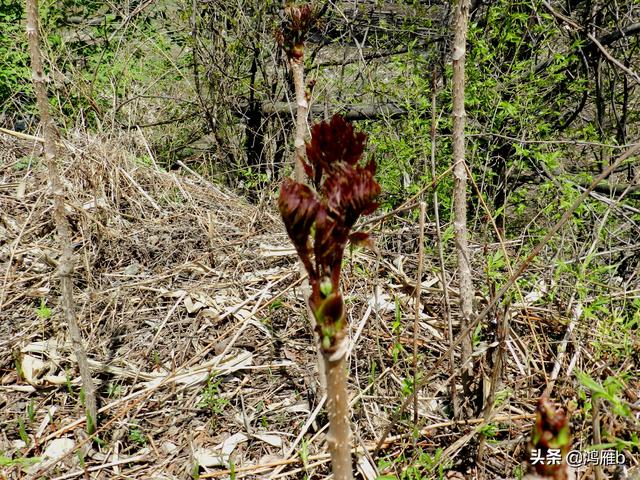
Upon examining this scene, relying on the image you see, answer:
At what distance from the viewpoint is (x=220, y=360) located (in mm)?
2598

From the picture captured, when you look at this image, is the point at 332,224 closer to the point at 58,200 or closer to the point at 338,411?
the point at 338,411

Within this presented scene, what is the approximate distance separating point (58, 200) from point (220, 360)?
3.44 feet

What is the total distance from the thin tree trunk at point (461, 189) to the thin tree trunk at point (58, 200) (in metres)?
1.43

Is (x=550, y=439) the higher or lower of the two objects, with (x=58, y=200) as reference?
lower

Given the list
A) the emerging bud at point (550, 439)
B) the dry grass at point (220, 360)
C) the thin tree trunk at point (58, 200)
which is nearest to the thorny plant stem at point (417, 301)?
the dry grass at point (220, 360)

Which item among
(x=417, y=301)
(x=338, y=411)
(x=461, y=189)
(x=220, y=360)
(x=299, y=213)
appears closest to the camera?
(x=299, y=213)

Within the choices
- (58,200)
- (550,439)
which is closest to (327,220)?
(550,439)

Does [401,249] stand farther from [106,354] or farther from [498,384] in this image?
[106,354]

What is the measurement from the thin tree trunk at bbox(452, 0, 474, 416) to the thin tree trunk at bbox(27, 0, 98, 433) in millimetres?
1425

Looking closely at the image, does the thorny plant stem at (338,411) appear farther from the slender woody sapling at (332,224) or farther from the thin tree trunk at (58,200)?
the thin tree trunk at (58,200)

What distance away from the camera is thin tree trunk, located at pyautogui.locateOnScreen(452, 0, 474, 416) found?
6.37 feet

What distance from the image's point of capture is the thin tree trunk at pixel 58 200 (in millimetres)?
1831

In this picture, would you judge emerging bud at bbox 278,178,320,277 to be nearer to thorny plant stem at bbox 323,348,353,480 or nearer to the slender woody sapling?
the slender woody sapling

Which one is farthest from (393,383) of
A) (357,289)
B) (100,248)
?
(100,248)
